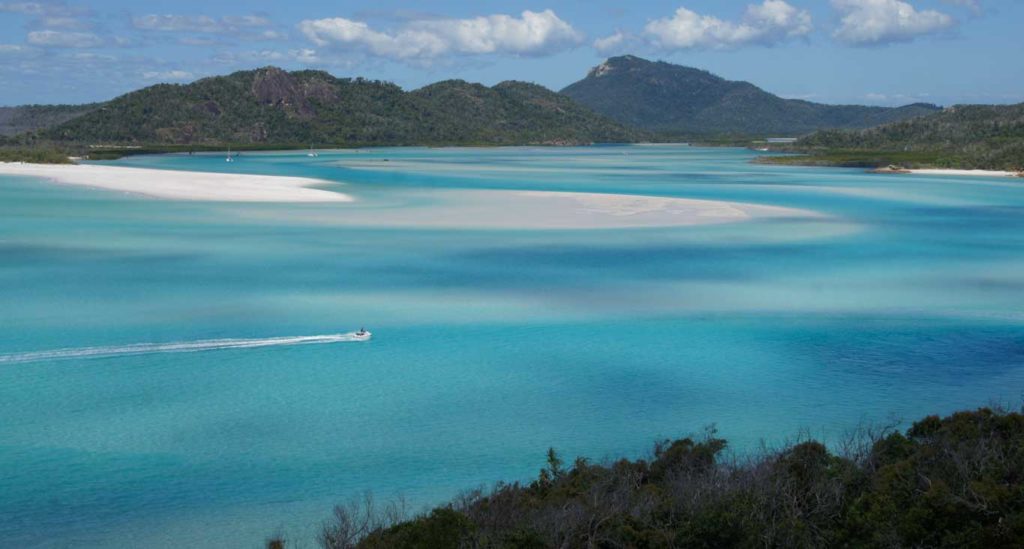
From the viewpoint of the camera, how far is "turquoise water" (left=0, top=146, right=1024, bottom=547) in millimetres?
11406

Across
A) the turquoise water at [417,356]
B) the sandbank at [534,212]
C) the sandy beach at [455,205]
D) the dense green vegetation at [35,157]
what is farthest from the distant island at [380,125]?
the turquoise water at [417,356]

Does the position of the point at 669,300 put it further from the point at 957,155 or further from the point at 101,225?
the point at 957,155

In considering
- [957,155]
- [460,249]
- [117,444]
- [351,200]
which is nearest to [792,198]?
[351,200]

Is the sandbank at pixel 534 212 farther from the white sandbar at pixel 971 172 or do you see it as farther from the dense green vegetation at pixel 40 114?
the dense green vegetation at pixel 40 114

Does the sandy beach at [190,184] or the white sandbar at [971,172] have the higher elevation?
the white sandbar at [971,172]

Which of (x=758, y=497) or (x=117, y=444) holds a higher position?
(x=758, y=497)

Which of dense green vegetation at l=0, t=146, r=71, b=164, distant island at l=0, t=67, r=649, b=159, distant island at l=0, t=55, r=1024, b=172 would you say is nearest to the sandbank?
dense green vegetation at l=0, t=146, r=71, b=164

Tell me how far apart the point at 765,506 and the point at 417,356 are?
9.04 m

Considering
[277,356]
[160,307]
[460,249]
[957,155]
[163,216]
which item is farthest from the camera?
[957,155]

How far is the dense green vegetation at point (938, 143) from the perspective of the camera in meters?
71.9

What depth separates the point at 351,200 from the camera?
143 ft

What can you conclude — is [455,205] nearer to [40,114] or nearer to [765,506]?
[765,506]

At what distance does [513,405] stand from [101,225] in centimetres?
2285

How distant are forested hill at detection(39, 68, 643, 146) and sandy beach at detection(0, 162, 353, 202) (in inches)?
2056
